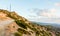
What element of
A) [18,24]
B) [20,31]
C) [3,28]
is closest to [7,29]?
[3,28]

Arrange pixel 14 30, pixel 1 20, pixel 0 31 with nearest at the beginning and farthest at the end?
1. pixel 0 31
2. pixel 14 30
3. pixel 1 20

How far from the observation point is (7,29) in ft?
105

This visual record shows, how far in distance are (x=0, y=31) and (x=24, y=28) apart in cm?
770

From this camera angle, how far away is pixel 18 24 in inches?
1459

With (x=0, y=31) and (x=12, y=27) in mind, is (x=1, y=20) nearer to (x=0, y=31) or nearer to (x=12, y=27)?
(x=12, y=27)

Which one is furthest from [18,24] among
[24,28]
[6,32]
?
[6,32]

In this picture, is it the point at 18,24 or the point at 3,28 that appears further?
the point at 18,24

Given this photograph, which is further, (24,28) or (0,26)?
(24,28)

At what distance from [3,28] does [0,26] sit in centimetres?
92

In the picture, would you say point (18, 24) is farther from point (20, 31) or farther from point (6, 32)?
point (6, 32)

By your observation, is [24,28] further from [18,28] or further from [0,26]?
[0,26]

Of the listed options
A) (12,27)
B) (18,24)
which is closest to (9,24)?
(12,27)

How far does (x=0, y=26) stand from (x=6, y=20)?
211 inches

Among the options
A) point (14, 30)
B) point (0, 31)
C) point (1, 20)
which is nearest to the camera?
point (0, 31)
